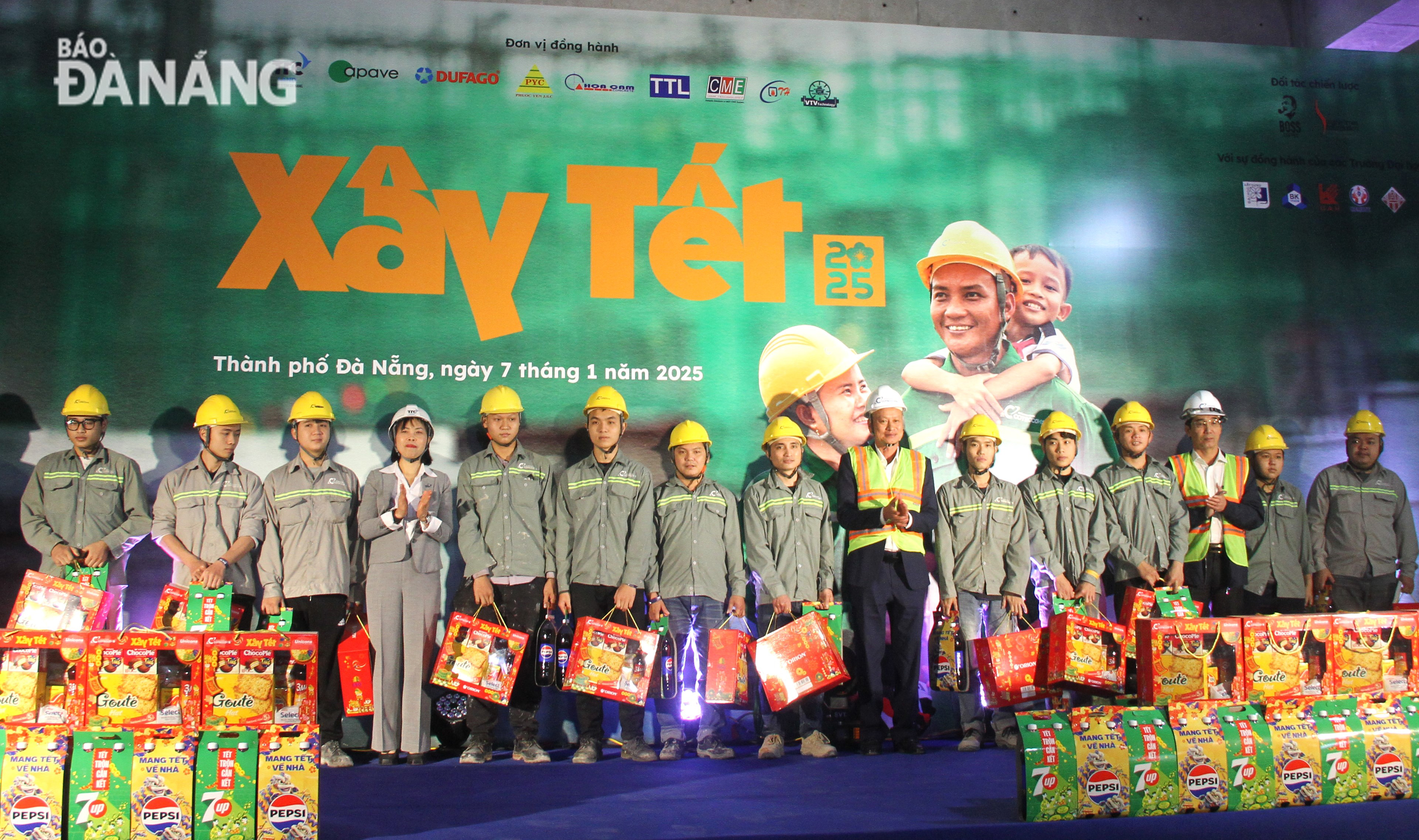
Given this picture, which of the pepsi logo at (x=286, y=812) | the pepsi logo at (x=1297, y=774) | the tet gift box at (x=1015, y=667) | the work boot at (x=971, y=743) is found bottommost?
the work boot at (x=971, y=743)

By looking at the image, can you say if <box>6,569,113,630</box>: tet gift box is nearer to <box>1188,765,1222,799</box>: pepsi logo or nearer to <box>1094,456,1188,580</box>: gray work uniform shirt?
<box>1188,765,1222,799</box>: pepsi logo

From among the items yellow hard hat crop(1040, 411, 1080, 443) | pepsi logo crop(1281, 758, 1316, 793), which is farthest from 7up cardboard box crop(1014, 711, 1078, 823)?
yellow hard hat crop(1040, 411, 1080, 443)

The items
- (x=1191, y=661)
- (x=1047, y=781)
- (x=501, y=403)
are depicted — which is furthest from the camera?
(x=501, y=403)

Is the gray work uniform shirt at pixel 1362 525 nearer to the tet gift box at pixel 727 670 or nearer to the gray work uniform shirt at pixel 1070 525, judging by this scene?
the gray work uniform shirt at pixel 1070 525

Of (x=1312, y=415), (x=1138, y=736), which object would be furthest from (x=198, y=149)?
(x=1312, y=415)

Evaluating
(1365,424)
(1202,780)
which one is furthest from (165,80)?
(1365,424)

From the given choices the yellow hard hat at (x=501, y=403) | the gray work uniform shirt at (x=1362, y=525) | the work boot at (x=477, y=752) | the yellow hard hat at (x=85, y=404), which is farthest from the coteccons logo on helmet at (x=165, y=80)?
the gray work uniform shirt at (x=1362, y=525)

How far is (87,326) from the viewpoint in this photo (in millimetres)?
6371

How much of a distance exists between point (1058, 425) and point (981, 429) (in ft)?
1.84

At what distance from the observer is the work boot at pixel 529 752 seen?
18.5 ft

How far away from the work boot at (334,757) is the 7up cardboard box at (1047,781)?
3384 mm

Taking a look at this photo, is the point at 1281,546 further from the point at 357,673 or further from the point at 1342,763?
the point at 357,673

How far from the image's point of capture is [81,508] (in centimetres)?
590

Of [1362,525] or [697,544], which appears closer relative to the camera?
[697,544]
